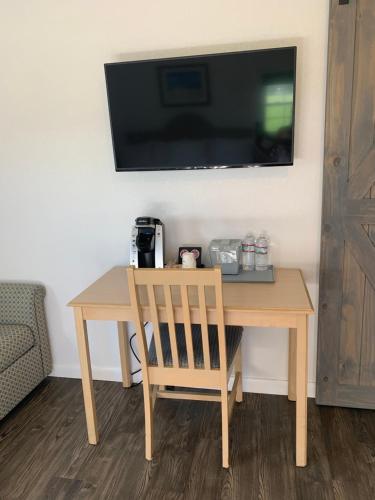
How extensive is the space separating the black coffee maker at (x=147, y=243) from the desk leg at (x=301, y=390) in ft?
2.69

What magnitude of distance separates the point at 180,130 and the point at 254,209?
0.58 meters

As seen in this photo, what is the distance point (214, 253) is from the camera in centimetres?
207

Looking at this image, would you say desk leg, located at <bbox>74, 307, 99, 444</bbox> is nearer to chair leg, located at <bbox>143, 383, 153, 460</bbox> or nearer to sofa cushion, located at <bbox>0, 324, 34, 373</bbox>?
chair leg, located at <bbox>143, 383, 153, 460</bbox>

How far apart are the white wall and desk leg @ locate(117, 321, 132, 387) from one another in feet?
0.37

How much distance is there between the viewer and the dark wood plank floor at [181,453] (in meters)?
1.75

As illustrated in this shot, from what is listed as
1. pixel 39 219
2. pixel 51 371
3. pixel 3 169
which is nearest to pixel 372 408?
pixel 51 371

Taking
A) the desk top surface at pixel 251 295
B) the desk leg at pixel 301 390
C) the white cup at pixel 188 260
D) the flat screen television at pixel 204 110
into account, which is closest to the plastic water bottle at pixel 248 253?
the desk top surface at pixel 251 295

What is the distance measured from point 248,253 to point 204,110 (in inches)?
30.5

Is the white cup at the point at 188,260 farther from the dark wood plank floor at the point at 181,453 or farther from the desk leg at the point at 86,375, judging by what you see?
the dark wood plank floor at the point at 181,453

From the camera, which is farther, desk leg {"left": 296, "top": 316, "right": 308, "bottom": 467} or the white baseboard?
the white baseboard

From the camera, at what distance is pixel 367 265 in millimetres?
2043

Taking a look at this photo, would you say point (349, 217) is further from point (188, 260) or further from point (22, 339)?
point (22, 339)

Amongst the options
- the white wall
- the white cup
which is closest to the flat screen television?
the white wall

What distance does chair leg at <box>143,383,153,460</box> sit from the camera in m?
1.88
